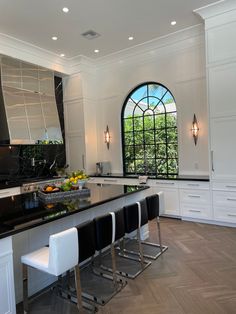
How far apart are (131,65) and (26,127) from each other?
110 inches

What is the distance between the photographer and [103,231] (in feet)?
7.62

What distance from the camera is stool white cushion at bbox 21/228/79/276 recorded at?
1.82m

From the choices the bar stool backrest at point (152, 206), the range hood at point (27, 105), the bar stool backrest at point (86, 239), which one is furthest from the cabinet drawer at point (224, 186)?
the range hood at point (27, 105)

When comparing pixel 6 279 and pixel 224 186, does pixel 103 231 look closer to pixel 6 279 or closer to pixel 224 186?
pixel 6 279

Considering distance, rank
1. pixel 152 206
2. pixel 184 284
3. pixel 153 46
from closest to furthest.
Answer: pixel 184 284
pixel 152 206
pixel 153 46

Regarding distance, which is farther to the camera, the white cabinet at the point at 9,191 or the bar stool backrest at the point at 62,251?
the white cabinet at the point at 9,191

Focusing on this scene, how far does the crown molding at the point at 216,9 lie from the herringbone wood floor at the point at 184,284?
12.0 ft

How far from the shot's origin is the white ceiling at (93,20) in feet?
12.2

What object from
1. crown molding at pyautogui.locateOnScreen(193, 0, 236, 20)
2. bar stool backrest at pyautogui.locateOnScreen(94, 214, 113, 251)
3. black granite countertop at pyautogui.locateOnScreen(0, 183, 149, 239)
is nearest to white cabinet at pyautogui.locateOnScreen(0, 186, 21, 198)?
black granite countertop at pyautogui.locateOnScreen(0, 183, 149, 239)

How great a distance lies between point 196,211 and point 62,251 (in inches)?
128

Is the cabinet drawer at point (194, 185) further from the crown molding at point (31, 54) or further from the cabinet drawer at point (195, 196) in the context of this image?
the crown molding at point (31, 54)

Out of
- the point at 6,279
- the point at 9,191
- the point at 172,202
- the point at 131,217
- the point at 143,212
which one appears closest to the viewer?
the point at 6,279

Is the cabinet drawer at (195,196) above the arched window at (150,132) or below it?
below

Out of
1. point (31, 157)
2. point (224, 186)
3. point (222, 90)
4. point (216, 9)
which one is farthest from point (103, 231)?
point (216, 9)
